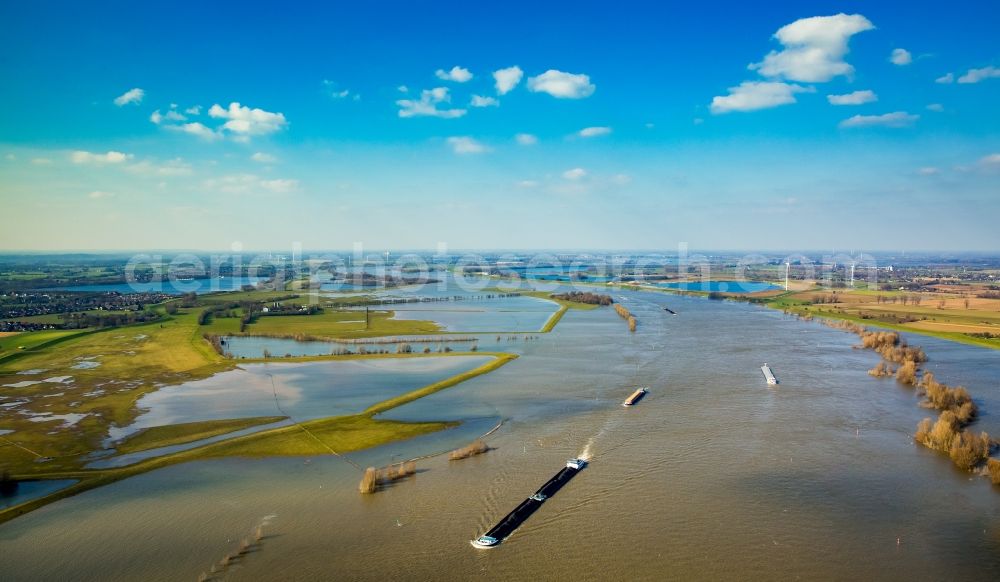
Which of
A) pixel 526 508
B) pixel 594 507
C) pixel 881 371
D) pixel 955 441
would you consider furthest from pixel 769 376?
pixel 526 508

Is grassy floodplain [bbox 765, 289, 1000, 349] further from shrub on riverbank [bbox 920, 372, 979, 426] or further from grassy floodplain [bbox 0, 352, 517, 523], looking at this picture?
grassy floodplain [bbox 0, 352, 517, 523]

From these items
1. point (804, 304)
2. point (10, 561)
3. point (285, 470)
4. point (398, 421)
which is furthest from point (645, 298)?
point (10, 561)

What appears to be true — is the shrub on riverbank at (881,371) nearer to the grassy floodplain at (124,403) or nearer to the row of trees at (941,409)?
the row of trees at (941,409)

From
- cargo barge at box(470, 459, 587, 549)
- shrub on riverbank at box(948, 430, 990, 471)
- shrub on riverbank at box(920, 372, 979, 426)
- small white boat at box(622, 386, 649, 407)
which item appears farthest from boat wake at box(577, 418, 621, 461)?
shrub on riverbank at box(920, 372, 979, 426)

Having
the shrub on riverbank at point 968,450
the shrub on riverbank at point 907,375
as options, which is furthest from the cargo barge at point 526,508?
the shrub on riverbank at point 907,375

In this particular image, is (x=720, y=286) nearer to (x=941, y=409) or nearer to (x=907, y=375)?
(x=907, y=375)

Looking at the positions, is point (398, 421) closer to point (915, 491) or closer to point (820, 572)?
point (820, 572)
